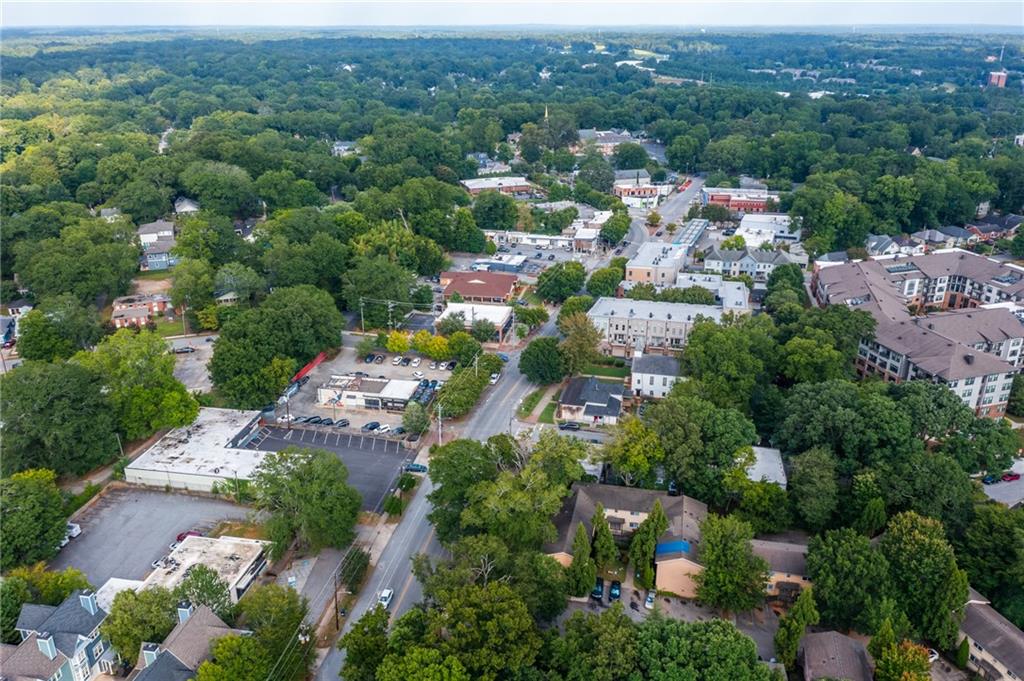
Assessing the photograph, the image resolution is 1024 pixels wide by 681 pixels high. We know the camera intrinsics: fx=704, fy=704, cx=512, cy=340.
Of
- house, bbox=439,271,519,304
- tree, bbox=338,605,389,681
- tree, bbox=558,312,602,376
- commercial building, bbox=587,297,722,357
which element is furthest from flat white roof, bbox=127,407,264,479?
commercial building, bbox=587,297,722,357

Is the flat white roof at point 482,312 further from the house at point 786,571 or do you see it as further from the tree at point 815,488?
the house at point 786,571

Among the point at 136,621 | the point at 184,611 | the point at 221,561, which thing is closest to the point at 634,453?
the point at 221,561

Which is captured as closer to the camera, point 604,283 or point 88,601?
point 88,601

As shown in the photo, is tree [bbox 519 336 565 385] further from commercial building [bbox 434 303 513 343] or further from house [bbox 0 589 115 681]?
house [bbox 0 589 115 681]

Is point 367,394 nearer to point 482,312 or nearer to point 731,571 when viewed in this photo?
point 482,312

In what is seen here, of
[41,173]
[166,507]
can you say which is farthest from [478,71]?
[166,507]

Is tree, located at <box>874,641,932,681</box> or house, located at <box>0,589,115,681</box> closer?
tree, located at <box>874,641,932,681</box>

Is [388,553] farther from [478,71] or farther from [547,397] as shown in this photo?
[478,71]
